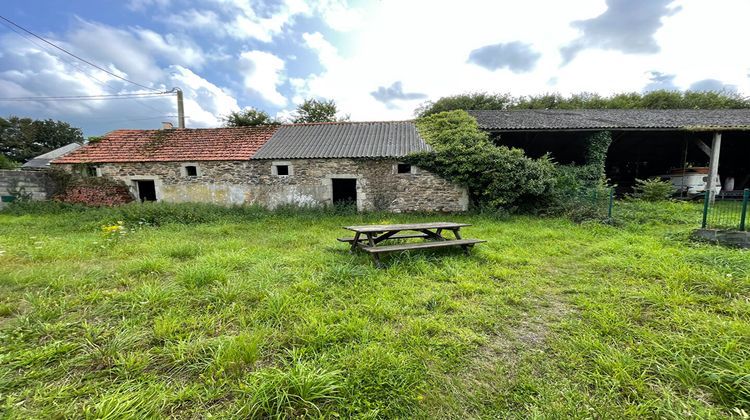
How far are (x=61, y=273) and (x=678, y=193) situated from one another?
19316mm

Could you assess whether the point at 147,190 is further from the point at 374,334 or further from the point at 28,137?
the point at 28,137

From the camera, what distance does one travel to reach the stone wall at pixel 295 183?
10227 mm

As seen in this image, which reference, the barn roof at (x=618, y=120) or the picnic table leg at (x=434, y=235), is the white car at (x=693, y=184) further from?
the picnic table leg at (x=434, y=235)

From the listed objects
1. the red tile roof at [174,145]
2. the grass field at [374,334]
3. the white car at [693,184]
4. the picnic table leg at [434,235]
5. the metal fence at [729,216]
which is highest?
the red tile roof at [174,145]

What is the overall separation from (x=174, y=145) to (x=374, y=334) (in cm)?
1316

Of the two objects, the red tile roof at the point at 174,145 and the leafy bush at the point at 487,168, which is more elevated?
the red tile roof at the point at 174,145

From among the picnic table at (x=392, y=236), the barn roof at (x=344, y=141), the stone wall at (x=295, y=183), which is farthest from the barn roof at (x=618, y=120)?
the picnic table at (x=392, y=236)

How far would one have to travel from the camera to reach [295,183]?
10539mm

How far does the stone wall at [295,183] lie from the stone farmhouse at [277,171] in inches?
1.1

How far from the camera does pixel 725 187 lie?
1330 centimetres

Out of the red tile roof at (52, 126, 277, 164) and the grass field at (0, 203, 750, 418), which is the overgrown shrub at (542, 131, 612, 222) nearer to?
the grass field at (0, 203, 750, 418)

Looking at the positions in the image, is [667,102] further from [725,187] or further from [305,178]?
[305,178]

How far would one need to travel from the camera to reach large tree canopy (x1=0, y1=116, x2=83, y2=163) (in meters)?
35.5

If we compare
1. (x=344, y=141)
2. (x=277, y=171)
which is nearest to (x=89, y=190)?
(x=277, y=171)
